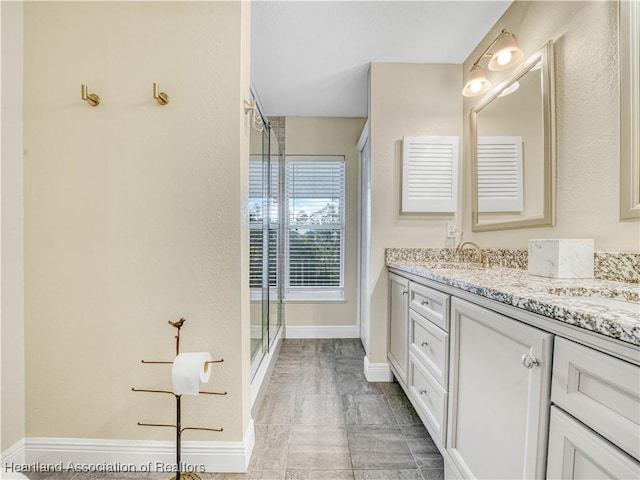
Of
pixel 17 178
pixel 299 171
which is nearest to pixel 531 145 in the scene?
pixel 299 171

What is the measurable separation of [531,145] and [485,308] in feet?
3.63

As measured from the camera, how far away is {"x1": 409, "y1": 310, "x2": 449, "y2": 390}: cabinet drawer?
3.91 ft

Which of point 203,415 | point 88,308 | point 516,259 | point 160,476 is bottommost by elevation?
point 160,476

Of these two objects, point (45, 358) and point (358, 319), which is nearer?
point (45, 358)

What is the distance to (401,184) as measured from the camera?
6.92 feet

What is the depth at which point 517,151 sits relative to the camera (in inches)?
63.3

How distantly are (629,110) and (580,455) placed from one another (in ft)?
3.95

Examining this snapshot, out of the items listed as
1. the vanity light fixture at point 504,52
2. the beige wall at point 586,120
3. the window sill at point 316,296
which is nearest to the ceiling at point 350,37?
the vanity light fixture at point 504,52

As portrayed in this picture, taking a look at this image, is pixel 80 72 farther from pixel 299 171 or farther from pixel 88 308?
pixel 299 171

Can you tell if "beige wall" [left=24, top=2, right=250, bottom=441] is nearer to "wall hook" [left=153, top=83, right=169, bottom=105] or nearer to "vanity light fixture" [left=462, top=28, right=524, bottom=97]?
"wall hook" [left=153, top=83, right=169, bottom=105]

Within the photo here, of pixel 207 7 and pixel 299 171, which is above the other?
pixel 207 7

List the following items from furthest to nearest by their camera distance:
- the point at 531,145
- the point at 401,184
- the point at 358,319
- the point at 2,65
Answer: the point at 358,319, the point at 401,184, the point at 531,145, the point at 2,65

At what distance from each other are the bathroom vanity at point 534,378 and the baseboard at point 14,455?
1862 millimetres

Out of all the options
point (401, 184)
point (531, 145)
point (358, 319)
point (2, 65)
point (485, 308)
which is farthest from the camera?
point (358, 319)
